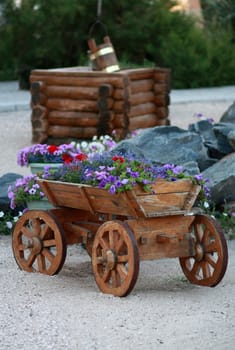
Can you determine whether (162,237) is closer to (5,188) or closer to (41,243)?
(41,243)

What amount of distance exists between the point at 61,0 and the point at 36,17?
21.4 inches

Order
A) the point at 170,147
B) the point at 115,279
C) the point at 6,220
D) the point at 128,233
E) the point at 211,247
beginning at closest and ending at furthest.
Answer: the point at 128,233 → the point at 115,279 → the point at 211,247 → the point at 6,220 → the point at 170,147

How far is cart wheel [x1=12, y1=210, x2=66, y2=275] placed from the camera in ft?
20.0

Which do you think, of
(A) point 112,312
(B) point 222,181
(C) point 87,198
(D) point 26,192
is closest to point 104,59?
(B) point 222,181

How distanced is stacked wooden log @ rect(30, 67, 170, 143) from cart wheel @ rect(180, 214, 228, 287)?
5908mm

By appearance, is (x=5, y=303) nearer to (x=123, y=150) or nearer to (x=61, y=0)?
(x=123, y=150)

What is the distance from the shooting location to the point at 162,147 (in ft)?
27.3

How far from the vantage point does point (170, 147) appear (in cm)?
836

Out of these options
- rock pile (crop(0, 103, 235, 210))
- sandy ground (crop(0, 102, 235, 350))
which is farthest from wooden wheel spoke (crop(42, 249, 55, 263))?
rock pile (crop(0, 103, 235, 210))

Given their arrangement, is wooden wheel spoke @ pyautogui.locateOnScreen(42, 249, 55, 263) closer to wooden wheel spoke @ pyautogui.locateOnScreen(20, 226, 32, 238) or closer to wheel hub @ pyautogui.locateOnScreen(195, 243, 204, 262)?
wooden wheel spoke @ pyautogui.locateOnScreen(20, 226, 32, 238)

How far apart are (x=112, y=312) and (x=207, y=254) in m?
0.86

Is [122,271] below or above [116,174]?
below

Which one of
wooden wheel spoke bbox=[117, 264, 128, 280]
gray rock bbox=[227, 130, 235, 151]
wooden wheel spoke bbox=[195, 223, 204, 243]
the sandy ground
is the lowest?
the sandy ground

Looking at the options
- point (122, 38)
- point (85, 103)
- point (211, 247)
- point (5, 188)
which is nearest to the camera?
point (211, 247)
